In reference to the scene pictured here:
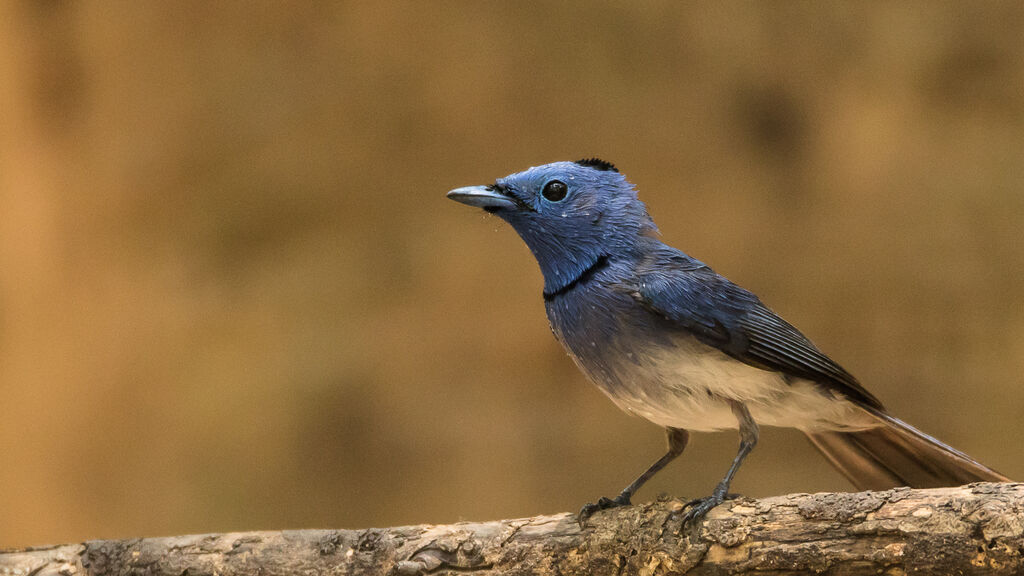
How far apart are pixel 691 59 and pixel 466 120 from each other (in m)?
1.02

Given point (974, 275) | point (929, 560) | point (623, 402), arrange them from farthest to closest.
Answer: point (974, 275) < point (623, 402) < point (929, 560)

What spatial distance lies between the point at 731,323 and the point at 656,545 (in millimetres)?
613

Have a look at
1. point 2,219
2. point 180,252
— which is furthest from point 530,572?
point 2,219

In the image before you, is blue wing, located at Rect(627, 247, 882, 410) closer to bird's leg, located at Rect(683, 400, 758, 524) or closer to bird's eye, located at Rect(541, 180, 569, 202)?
bird's leg, located at Rect(683, 400, 758, 524)

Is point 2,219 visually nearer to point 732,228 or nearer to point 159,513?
point 159,513

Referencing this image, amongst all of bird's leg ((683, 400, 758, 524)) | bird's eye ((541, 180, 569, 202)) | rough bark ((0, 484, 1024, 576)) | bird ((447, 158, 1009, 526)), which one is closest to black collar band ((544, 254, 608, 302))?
bird ((447, 158, 1009, 526))

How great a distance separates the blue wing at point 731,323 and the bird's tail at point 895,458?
0.14 metres

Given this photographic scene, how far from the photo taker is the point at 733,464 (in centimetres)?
253

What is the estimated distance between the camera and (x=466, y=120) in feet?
14.7

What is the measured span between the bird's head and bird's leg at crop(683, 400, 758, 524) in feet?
1.79

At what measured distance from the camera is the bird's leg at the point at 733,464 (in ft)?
7.87

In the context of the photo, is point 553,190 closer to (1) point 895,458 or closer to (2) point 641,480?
(2) point 641,480

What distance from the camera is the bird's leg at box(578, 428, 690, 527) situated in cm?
258

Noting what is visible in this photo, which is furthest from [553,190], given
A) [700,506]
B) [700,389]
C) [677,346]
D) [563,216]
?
[700,506]
